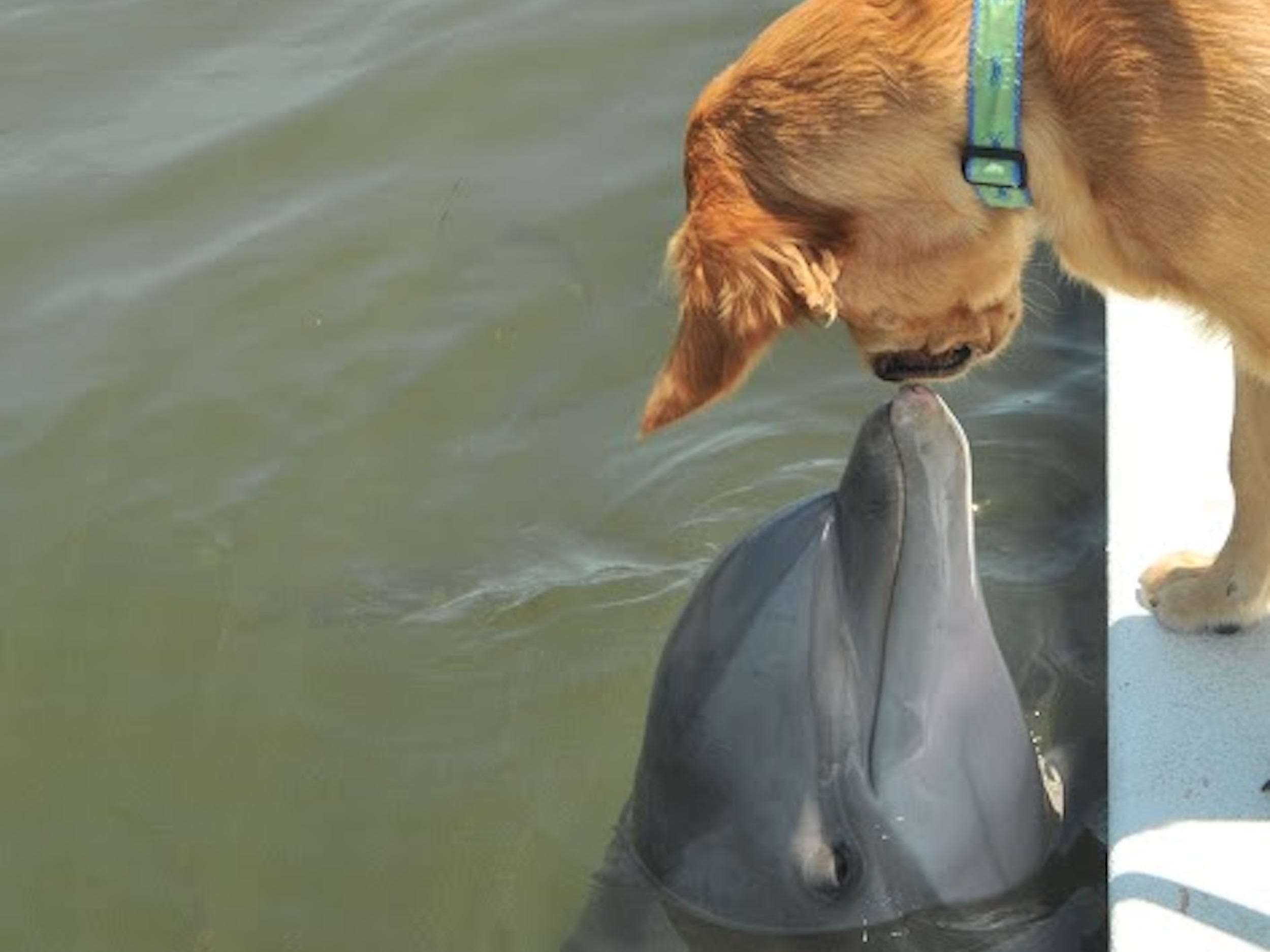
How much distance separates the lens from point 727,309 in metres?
3.24

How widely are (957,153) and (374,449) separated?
8.79 ft

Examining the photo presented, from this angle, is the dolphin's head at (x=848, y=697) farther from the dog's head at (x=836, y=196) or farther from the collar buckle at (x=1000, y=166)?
the collar buckle at (x=1000, y=166)

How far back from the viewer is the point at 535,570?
17.9 ft

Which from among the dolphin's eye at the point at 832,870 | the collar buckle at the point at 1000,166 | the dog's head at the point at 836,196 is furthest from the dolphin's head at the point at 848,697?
the collar buckle at the point at 1000,166

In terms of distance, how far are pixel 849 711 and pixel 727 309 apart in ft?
3.16

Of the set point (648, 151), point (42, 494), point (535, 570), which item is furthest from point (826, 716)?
A: point (648, 151)

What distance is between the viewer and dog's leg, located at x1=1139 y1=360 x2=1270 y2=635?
4.03 metres

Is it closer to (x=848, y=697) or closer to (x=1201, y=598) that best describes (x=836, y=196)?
(x=848, y=697)

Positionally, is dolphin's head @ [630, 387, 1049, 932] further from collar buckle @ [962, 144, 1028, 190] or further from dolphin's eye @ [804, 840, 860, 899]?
collar buckle @ [962, 144, 1028, 190]

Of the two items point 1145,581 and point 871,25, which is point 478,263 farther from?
point 871,25

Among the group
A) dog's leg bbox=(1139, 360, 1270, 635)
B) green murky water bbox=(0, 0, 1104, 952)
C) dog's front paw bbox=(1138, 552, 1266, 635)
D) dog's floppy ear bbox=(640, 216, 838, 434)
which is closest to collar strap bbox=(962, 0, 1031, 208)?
dog's floppy ear bbox=(640, 216, 838, 434)

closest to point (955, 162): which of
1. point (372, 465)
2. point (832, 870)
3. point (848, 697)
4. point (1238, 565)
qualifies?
point (848, 697)

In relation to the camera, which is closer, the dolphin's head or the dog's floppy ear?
the dog's floppy ear

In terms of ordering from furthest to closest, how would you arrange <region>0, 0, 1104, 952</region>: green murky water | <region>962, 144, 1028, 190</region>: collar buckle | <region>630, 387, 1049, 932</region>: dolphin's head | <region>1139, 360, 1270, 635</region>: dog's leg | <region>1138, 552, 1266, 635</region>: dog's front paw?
<region>0, 0, 1104, 952</region>: green murky water
<region>1138, 552, 1266, 635</region>: dog's front paw
<region>1139, 360, 1270, 635</region>: dog's leg
<region>630, 387, 1049, 932</region>: dolphin's head
<region>962, 144, 1028, 190</region>: collar buckle
